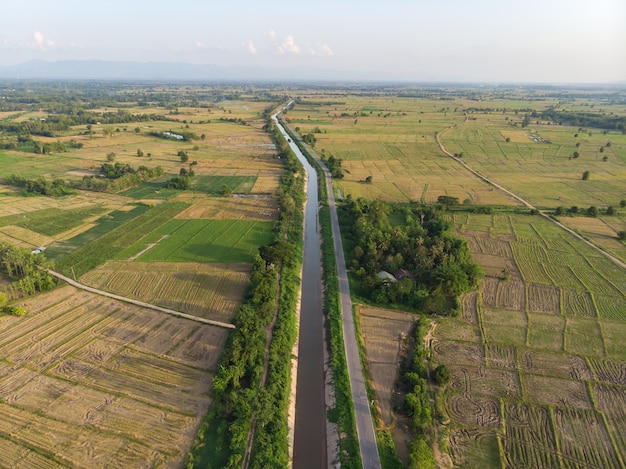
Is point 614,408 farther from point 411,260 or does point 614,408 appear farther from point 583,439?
point 411,260

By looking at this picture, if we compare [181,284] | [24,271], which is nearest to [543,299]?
[181,284]

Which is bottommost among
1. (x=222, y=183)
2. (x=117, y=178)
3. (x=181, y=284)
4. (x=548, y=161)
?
(x=181, y=284)

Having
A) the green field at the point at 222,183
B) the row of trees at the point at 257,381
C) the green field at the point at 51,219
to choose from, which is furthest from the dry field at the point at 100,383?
the green field at the point at 222,183

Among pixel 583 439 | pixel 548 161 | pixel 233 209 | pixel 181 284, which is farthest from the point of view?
pixel 548 161

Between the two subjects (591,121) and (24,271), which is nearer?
(24,271)

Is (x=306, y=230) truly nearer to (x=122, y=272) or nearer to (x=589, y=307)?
(x=122, y=272)

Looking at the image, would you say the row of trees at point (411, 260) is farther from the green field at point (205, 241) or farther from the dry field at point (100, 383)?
the dry field at point (100, 383)

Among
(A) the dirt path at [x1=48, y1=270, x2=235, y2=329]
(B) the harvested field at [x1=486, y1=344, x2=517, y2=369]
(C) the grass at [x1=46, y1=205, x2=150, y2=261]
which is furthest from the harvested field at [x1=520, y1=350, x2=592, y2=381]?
(C) the grass at [x1=46, y1=205, x2=150, y2=261]
